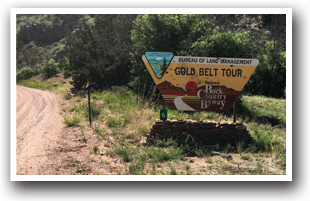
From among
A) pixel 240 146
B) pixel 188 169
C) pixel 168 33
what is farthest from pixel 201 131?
pixel 168 33

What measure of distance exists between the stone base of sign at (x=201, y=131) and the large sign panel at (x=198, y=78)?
0.41 meters

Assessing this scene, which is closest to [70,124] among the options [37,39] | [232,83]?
[232,83]

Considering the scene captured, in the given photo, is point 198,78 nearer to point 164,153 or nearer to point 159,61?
point 159,61

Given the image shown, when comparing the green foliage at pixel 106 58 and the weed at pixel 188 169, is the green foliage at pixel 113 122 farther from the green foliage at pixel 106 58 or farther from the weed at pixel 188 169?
the green foliage at pixel 106 58

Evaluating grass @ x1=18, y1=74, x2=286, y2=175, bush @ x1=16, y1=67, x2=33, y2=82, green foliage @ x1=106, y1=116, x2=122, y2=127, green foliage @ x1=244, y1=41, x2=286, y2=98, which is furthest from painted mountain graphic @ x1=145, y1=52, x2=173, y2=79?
bush @ x1=16, y1=67, x2=33, y2=82

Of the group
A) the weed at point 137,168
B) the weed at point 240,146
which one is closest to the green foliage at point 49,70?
the weed at point 137,168

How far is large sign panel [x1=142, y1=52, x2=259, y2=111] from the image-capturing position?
596 cm

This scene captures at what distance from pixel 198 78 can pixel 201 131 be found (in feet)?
4.36

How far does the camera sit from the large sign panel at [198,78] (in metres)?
5.96

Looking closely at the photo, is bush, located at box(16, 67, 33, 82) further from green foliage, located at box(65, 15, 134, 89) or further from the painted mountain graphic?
the painted mountain graphic

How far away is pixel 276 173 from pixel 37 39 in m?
63.6

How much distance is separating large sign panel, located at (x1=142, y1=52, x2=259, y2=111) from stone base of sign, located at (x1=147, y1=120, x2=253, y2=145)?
0.41 m

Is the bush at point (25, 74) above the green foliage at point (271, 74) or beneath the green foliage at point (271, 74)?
above

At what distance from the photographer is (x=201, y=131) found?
616cm
